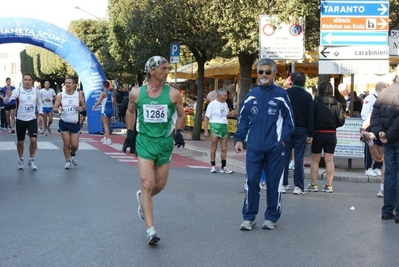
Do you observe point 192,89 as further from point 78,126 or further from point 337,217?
point 337,217

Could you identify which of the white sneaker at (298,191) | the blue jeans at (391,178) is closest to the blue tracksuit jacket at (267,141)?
the blue jeans at (391,178)

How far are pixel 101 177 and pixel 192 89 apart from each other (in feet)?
78.0

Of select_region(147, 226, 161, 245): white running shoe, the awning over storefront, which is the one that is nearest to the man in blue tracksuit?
select_region(147, 226, 161, 245): white running shoe

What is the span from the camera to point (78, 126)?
13.3 meters

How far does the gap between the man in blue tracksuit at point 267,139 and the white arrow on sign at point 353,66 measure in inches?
248

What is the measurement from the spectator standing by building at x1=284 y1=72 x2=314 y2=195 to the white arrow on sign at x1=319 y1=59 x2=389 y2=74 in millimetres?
3428

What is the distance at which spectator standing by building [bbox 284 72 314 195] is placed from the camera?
10391mm

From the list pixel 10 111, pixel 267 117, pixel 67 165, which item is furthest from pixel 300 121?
pixel 10 111

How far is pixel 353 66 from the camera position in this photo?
13.9 meters

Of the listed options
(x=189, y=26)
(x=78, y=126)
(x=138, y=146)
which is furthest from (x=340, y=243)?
(x=189, y=26)

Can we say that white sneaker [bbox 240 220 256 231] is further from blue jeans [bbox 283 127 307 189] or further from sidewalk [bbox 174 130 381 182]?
sidewalk [bbox 174 130 381 182]

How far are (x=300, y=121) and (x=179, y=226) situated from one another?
3.53 m

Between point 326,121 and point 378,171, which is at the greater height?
point 326,121

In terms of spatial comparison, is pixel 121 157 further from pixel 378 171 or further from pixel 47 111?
pixel 47 111
